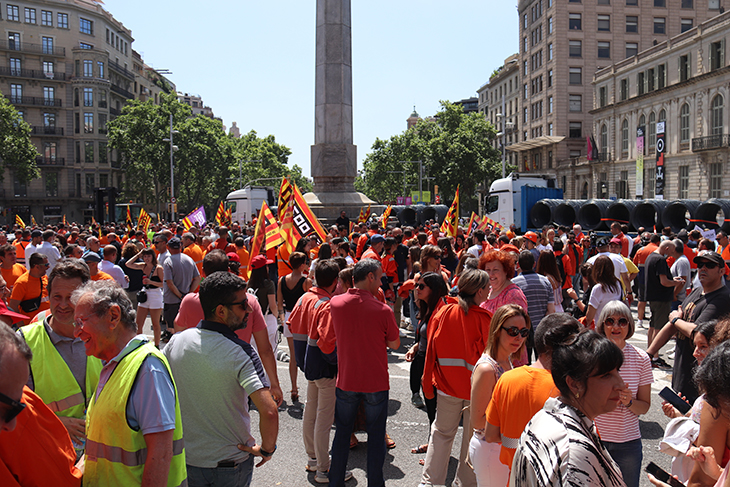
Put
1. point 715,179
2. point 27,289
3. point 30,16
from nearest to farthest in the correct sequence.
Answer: point 27,289 < point 715,179 < point 30,16

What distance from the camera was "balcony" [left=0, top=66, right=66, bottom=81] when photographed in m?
58.1

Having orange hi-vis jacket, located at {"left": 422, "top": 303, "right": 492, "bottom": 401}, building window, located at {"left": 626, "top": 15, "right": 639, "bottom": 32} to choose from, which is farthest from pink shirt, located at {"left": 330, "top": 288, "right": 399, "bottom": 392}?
building window, located at {"left": 626, "top": 15, "right": 639, "bottom": 32}

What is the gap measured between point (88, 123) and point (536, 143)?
50.3 m

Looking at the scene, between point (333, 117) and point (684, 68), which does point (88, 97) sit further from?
point (684, 68)

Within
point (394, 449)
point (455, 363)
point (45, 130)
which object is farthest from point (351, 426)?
point (45, 130)

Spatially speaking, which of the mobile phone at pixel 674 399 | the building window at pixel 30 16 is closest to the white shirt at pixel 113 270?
the mobile phone at pixel 674 399

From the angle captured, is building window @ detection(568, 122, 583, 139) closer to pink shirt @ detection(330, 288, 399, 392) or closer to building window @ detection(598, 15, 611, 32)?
building window @ detection(598, 15, 611, 32)

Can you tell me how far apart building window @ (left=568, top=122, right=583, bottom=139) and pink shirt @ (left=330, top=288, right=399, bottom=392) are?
65.9 m

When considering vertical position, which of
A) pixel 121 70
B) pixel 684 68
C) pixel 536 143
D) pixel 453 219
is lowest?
pixel 453 219

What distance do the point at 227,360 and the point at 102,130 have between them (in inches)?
2698

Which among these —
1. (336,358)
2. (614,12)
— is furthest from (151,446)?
(614,12)

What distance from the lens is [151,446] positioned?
2447 mm

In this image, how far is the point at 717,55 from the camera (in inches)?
1630

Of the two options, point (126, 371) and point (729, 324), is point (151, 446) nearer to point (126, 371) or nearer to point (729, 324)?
point (126, 371)
